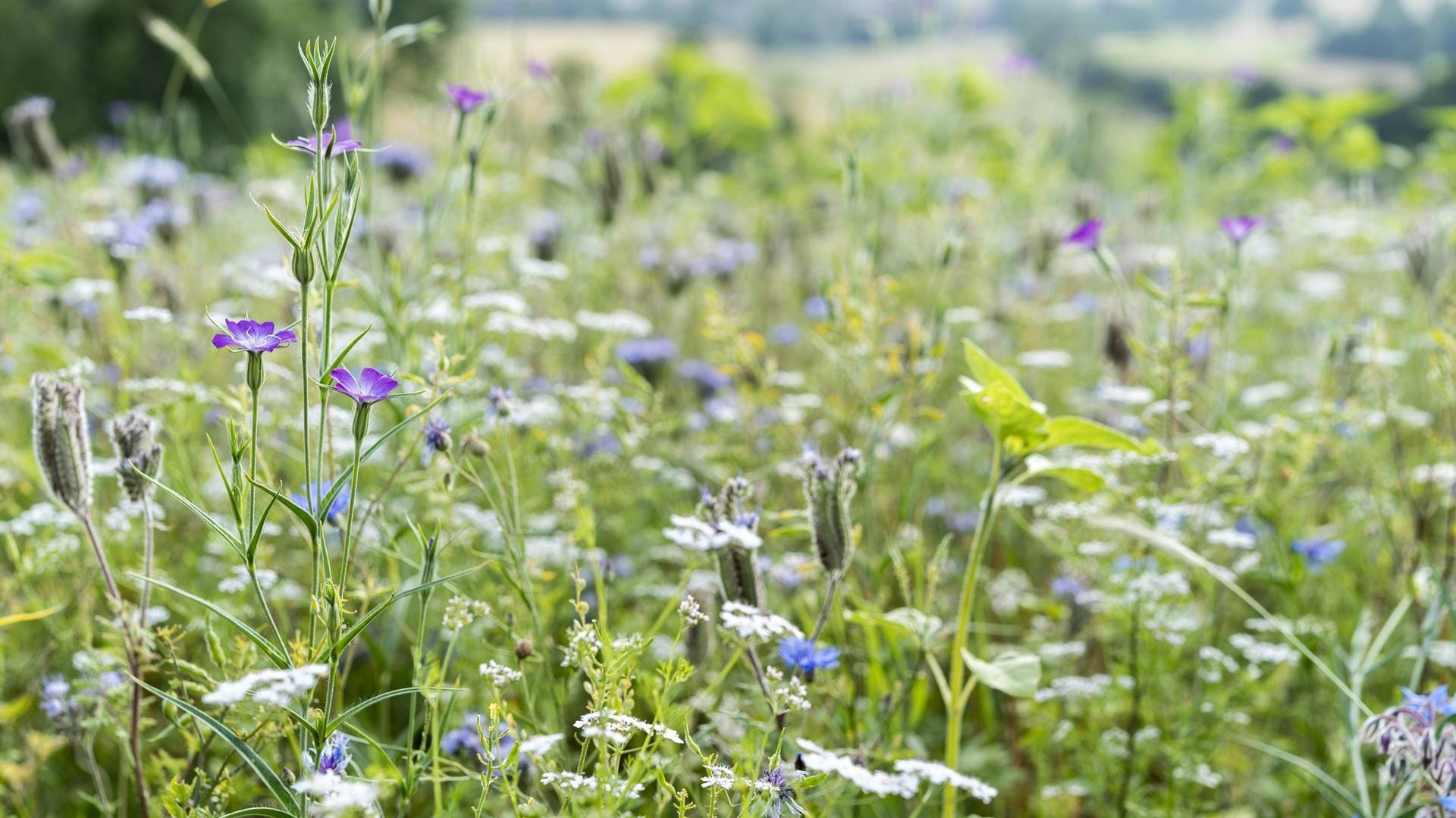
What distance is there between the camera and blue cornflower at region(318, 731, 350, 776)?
1.28m

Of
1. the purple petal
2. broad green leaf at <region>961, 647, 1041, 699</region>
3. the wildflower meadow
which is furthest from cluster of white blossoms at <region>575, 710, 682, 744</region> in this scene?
broad green leaf at <region>961, 647, 1041, 699</region>

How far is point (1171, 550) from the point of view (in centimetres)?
168

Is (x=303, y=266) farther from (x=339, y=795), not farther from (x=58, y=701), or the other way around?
(x=58, y=701)

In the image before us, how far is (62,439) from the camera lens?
152 centimetres

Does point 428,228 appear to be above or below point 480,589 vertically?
above

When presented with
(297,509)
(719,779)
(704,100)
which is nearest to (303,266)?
(297,509)

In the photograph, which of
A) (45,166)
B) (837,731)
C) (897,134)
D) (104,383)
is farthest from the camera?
(897,134)

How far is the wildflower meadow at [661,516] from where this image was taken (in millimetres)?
1443

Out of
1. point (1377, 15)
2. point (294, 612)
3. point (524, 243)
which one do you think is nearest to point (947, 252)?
point (294, 612)

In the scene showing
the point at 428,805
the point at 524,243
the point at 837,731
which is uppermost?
the point at 524,243

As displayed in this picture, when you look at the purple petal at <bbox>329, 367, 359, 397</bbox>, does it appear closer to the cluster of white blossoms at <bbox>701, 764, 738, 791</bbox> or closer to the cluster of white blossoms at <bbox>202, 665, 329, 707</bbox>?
the cluster of white blossoms at <bbox>202, 665, 329, 707</bbox>

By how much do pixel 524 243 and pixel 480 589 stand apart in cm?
195

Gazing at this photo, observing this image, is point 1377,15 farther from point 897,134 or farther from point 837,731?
point 837,731

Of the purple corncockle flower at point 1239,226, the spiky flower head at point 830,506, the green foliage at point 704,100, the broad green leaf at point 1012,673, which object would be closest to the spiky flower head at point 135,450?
the spiky flower head at point 830,506
